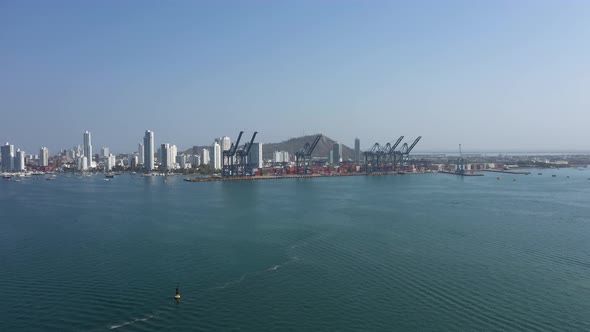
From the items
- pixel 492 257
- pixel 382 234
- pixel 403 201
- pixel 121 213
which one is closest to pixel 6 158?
pixel 121 213

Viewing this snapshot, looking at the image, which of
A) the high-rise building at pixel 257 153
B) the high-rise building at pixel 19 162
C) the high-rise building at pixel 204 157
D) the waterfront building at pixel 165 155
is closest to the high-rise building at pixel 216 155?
the high-rise building at pixel 204 157

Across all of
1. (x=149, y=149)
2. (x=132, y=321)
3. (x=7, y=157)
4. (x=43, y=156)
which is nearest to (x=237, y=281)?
(x=132, y=321)

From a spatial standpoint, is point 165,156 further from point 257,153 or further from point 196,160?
point 257,153

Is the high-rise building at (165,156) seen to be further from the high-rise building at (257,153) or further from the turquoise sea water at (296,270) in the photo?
the turquoise sea water at (296,270)

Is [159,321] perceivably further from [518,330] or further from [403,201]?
[403,201]

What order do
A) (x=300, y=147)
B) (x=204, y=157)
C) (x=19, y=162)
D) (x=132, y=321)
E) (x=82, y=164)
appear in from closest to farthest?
1. (x=132, y=321)
2. (x=19, y=162)
3. (x=82, y=164)
4. (x=204, y=157)
5. (x=300, y=147)
